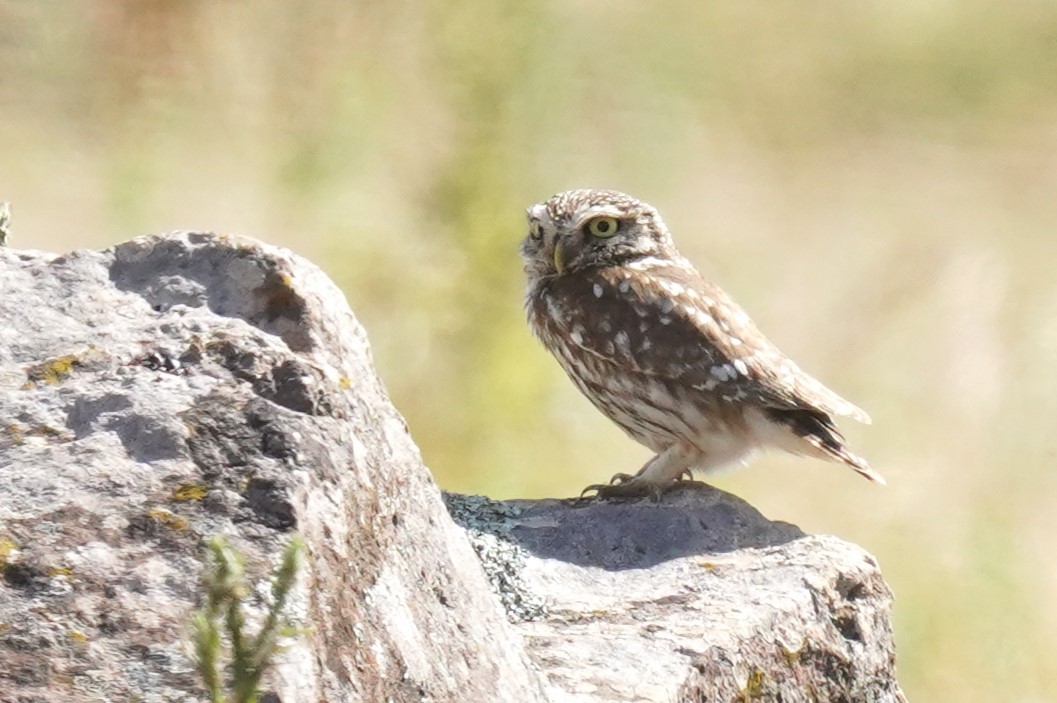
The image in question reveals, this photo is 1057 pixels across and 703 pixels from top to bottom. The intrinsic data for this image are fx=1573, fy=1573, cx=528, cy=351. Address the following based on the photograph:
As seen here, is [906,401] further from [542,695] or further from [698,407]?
[542,695]

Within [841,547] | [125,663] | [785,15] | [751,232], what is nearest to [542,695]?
[125,663]

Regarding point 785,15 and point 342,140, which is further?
point 785,15

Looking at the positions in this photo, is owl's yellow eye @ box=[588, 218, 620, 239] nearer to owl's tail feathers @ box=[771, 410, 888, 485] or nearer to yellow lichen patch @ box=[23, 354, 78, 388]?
owl's tail feathers @ box=[771, 410, 888, 485]

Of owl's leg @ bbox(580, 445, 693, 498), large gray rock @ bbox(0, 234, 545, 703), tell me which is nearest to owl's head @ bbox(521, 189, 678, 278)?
owl's leg @ bbox(580, 445, 693, 498)

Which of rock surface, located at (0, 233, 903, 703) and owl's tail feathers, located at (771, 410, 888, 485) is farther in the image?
owl's tail feathers, located at (771, 410, 888, 485)

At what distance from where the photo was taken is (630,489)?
485 centimetres

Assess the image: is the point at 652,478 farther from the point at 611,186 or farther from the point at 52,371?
the point at 611,186

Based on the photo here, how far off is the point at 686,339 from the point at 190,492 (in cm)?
292

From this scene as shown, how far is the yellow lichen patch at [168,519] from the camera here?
2.47 m

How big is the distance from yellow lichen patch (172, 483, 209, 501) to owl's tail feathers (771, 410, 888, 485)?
9.75ft

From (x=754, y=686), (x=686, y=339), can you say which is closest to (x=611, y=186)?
(x=686, y=339)

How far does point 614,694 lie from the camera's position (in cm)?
331

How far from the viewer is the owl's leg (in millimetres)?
4793

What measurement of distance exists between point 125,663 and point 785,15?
8.19 metres
